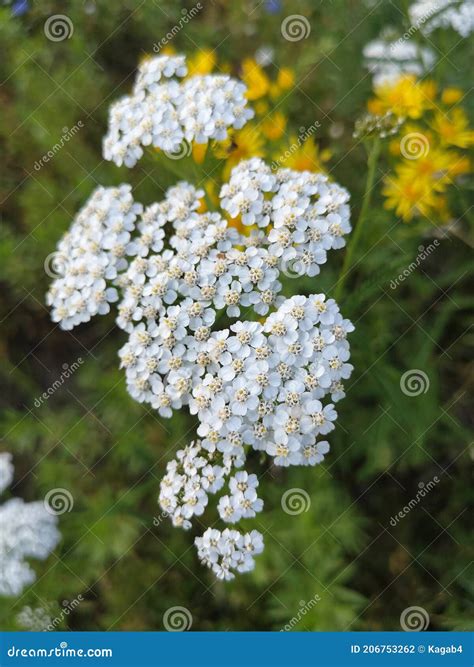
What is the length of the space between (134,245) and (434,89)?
99.4 inches

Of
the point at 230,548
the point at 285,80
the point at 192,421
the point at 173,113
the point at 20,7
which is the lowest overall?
the point at 230,548

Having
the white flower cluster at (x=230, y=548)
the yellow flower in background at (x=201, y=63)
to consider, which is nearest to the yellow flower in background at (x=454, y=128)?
the yellow flower in background at (x=201, y=63)

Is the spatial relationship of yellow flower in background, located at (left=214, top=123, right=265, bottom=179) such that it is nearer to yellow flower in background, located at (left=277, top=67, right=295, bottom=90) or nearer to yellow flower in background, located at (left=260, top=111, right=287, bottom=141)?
yellow flower in background, located at (left=260, top=111, right=287, bottom=141)

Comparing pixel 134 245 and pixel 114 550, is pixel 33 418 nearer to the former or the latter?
pixel 114 550

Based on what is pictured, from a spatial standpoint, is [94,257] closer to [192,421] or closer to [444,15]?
[192,421]

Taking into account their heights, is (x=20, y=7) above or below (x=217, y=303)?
above

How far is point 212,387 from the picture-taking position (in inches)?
131

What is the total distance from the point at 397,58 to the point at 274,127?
101 cm

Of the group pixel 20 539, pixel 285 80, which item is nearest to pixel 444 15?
pixel 285 80

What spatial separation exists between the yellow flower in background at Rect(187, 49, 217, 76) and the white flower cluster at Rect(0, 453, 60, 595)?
10.9ft

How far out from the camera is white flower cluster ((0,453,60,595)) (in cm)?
447

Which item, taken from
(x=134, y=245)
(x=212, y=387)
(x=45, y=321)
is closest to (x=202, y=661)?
(x=212, y=387)

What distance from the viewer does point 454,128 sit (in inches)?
185

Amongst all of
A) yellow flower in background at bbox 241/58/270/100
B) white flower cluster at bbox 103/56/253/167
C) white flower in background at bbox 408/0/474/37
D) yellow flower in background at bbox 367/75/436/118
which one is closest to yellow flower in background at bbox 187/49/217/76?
yellow flower in background at bbox 241/58/270/100
